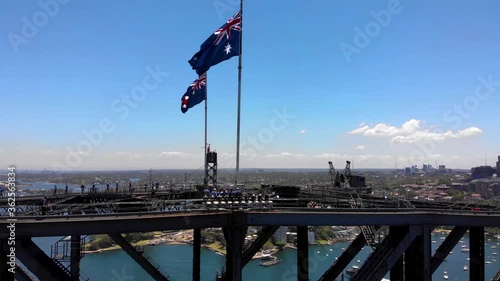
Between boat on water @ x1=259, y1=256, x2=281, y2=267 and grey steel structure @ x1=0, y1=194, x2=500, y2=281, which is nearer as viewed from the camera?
grey steel structure @ x1=0, y1=194, x2=500, y2=281

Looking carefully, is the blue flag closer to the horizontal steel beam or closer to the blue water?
the horizontal steel beam

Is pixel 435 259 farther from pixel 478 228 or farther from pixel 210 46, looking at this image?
pixel 210 46

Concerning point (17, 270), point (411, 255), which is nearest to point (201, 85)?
point (17, 270)

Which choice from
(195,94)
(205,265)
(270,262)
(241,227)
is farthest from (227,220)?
(270,262)

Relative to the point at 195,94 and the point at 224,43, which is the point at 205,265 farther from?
the point at 224,43

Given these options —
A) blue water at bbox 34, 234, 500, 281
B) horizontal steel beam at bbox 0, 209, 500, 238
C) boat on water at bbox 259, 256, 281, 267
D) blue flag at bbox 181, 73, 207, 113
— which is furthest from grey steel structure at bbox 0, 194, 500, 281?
boat on water at bbox 259, 256, 281, 267

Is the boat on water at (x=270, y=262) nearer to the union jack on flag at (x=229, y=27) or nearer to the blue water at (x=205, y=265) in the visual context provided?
→ the blue water at (x=205, y=265)
